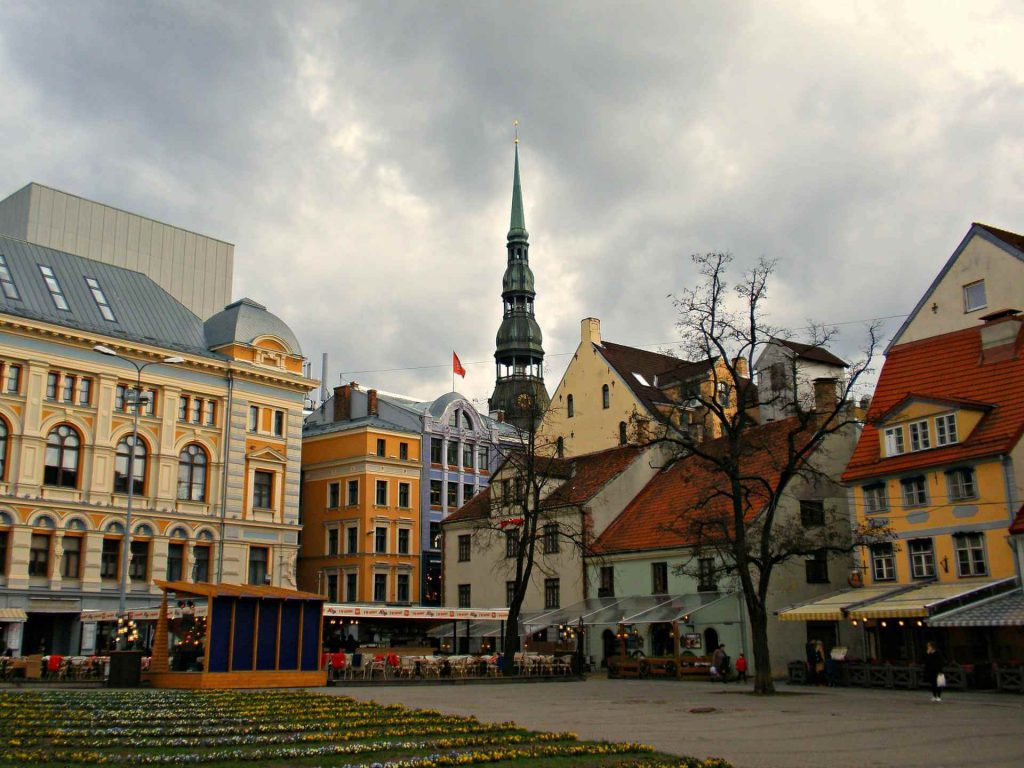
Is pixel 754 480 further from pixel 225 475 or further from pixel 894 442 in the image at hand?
pixel 225 475

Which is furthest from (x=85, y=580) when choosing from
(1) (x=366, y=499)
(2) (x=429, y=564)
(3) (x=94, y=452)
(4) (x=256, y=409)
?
(2) (x=429, y=564)

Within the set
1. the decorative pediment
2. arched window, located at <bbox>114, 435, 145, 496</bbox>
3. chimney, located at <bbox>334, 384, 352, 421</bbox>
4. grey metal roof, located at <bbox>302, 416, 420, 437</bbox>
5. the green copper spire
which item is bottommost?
arched window, located at <bbox>114, 435, 145, 496</bbox>

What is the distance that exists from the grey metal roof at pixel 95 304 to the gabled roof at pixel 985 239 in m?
36.5

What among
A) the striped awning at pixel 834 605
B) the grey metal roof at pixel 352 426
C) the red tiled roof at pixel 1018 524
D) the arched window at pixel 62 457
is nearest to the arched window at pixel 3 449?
the arched window at pixel 62 457

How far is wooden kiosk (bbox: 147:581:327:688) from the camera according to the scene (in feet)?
100

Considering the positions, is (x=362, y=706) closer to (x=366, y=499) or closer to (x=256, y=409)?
(x=256, y=409)

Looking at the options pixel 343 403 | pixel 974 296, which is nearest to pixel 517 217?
pixel 343 403

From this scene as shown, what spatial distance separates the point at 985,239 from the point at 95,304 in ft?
142

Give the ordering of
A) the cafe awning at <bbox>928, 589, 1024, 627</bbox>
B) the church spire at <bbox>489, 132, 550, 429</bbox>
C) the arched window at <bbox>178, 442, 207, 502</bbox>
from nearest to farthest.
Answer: the cafe awning at <bbox>928, 589, 1024, 627</bbox> → the arched window at <bbox>178, 442, 207, 502</bbox> → the church spire at <bbox>489, 132, 550, 429</bbox>

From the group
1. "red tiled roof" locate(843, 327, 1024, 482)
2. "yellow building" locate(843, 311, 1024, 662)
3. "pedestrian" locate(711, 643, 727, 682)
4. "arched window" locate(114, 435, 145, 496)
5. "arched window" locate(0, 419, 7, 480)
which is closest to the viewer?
"yellow building" locate(843, 311, 1024, 662)

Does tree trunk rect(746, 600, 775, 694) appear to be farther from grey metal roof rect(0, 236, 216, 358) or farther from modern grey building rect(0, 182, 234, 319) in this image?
modern grey building rect(0, 182, 234, 319)

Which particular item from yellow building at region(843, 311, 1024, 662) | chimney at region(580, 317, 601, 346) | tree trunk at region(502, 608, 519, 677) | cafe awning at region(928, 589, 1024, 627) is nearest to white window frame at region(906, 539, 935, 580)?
yellow building at region(843, 311, 1024, 662)

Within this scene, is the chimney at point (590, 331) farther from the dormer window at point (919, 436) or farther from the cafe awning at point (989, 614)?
the cafe awning at point (989, 614)

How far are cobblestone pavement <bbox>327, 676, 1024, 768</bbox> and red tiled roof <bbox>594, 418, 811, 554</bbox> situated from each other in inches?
454
